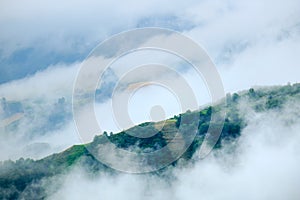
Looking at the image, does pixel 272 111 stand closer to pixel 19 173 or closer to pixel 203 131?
pixel 203 131

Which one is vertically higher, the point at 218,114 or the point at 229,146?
the point at 218,114

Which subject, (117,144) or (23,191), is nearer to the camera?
(23,191)

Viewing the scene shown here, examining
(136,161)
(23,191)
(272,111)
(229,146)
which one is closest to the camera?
(23,191)

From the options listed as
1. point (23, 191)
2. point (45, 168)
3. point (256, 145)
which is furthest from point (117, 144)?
point (256, 145)

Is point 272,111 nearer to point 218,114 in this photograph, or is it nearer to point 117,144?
point 218,114

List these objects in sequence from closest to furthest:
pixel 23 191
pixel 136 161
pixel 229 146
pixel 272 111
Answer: pixel 23 191, pixel 136 161, pixel 229 146, pixel 272 111

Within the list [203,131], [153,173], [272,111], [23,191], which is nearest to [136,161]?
[153,173]
